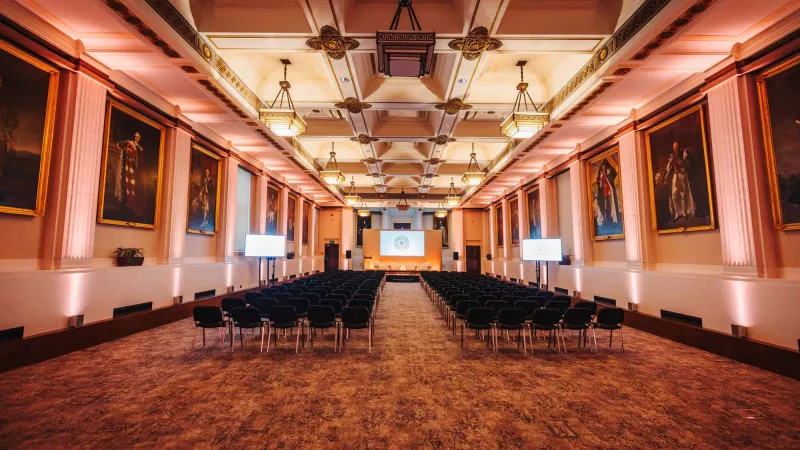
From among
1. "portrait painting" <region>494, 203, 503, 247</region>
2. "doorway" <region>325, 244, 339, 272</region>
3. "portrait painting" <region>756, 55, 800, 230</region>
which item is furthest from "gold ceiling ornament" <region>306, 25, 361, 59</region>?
"doorway" <region>325, 244, 339, 272</region>

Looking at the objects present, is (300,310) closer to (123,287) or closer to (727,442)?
(123,287)

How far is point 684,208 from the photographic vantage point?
6.37m

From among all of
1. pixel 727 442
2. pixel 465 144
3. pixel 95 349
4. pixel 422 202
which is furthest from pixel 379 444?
pixel 422 202

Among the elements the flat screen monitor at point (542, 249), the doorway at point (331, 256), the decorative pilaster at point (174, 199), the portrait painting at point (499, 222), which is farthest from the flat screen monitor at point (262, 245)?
the portrait painting at point (499, 222)

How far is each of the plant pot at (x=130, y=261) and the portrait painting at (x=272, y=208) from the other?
6791mm

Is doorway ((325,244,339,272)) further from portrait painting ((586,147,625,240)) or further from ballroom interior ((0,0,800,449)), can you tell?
portrait painting ((586,147,625,240))

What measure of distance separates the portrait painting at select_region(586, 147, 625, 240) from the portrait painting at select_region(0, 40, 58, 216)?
11.2m

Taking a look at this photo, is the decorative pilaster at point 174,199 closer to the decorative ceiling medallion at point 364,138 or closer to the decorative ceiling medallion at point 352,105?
the decorative ceiling medallion at point 352,105

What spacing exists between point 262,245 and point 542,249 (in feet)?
32.0

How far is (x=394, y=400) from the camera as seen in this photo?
3387 mm

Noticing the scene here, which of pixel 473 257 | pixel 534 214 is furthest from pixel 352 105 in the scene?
pixel 473 257

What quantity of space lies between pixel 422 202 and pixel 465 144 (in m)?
8.26

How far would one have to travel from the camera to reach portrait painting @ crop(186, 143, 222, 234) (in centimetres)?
880

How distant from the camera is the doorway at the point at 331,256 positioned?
75.2ft
